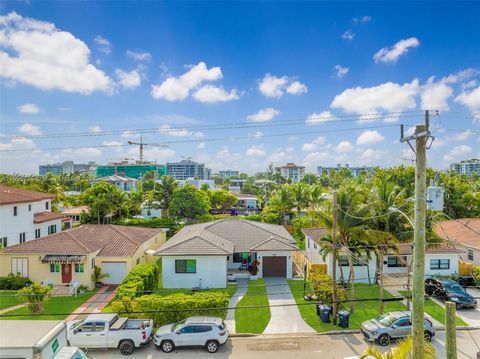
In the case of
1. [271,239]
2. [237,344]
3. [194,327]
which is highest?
[271,239]

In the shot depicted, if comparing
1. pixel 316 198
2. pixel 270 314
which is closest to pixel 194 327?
pixel 270 314

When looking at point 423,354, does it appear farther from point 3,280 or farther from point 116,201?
point 116,201

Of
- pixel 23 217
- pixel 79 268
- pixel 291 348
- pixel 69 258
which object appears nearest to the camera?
pixel 291 348

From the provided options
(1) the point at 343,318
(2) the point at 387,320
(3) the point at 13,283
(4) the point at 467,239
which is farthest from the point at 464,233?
(3) the point at 13,283

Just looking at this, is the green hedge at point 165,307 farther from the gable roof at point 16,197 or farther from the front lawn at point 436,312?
the gable roof at point 16,197

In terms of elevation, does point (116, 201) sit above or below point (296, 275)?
above

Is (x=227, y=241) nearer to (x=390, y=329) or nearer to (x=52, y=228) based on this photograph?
(x=390, y=329)

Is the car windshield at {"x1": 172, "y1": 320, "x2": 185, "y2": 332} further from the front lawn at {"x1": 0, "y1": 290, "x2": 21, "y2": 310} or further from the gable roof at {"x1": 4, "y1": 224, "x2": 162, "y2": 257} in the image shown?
the front lawn at {"x1": 0, "y1": 290, "x2": 21, "y2": 310}

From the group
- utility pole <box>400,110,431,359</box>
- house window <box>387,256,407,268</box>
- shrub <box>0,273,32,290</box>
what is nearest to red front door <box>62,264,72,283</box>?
shrub <box>0,273,32,290</box>
